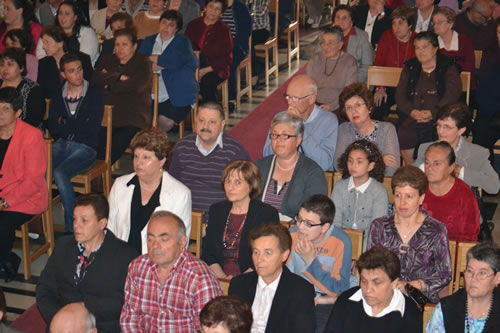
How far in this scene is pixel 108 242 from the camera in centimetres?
401

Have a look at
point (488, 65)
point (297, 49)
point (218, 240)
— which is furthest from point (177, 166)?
point (297, 49)

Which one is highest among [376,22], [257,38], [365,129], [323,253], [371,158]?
[376,22]

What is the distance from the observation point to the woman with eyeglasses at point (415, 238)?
3.93m

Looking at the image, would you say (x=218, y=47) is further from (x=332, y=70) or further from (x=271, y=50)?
(x=271, y=50)

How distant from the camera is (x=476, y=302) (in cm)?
352

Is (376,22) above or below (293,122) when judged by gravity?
above

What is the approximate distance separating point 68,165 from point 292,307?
8.79 feet

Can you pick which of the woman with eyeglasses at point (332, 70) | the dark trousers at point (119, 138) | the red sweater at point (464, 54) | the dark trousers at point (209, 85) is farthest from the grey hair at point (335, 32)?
the dark trousers at point (119, 138)

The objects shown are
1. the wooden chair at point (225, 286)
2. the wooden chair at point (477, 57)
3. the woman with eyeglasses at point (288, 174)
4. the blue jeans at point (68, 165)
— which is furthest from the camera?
the wooden chair at point (477, 57)

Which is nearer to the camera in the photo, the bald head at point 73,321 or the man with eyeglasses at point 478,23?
the bald head at point 73,321

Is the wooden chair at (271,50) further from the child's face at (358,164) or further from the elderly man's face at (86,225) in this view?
the elderly man's face at (86,225)

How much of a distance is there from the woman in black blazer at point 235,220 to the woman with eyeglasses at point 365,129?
1.14 meters

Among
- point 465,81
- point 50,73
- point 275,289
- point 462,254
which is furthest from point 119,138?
point 462,254

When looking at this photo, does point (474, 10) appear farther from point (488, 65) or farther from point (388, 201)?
point (388, 201)
